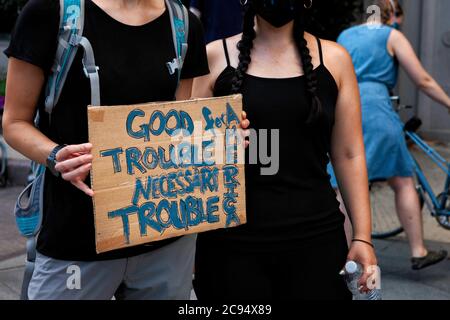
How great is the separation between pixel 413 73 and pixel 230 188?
3.10m

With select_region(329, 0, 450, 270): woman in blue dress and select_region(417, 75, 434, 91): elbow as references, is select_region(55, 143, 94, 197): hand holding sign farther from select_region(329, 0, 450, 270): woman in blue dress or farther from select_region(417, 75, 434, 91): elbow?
select_region(417, 75, 434, 91): elbow

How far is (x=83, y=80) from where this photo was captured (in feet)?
7.22

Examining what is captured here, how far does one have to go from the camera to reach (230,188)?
2346mm

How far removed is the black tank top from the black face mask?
0.65ft

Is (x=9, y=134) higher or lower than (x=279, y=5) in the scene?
lower

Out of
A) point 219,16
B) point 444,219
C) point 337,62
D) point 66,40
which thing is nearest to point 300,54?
point 337,62

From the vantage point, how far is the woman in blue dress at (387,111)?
5.15m

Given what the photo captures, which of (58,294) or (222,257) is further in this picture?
(222,257)

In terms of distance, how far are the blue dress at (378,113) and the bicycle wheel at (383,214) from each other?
900 mm

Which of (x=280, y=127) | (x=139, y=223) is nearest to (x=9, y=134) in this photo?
(x=139, y=223)

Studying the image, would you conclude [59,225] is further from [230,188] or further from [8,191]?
[8,191]

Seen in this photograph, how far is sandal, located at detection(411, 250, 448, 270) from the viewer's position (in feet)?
17.0

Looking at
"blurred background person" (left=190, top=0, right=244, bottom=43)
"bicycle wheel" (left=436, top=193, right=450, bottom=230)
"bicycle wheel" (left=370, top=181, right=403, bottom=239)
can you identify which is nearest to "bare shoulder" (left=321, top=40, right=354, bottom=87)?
"blurred background person" (left=190, top=0, right=244, bottom=43)

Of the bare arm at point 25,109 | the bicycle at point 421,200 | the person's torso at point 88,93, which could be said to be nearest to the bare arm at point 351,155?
the person's torso at point 88,93
